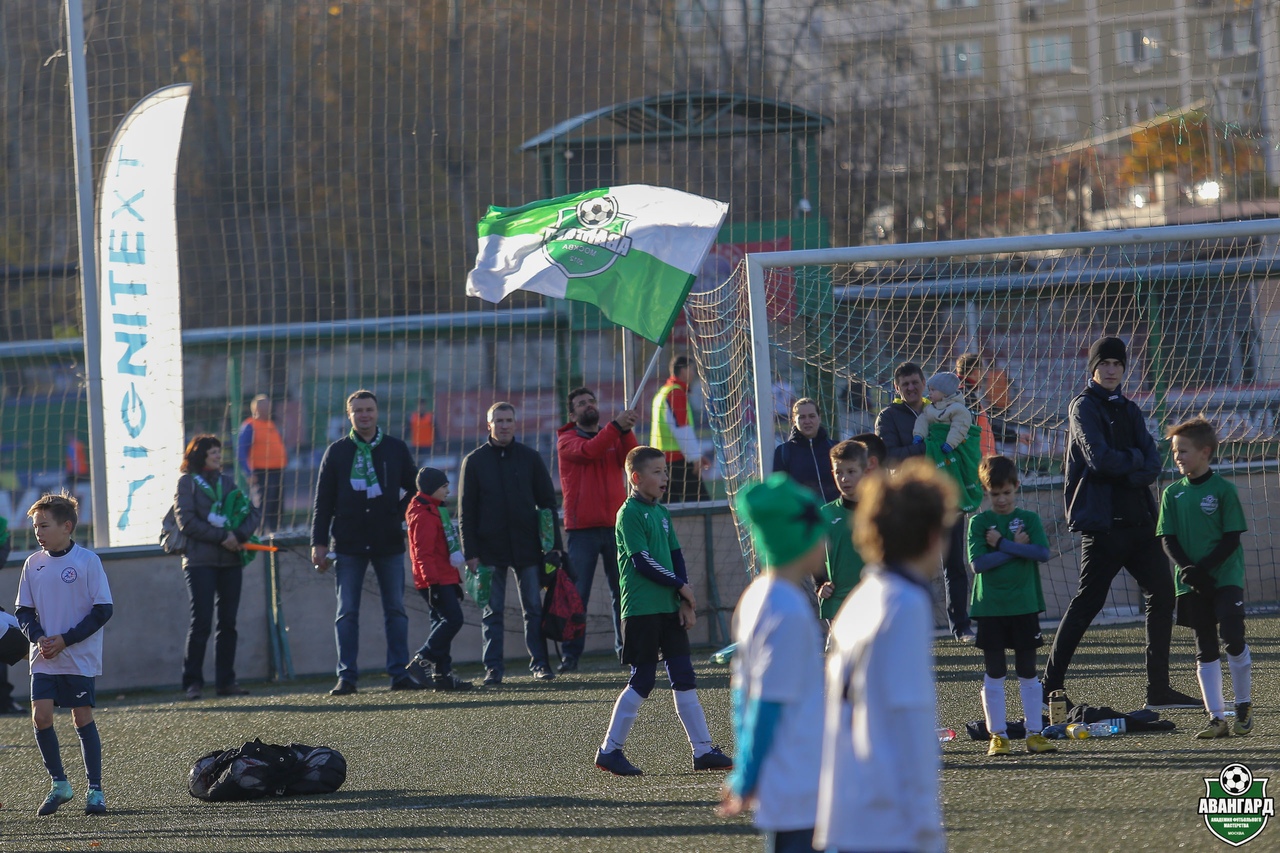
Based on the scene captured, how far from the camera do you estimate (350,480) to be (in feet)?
32.6

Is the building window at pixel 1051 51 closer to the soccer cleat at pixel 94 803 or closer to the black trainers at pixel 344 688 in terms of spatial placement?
the black trainers at pixel 344 688

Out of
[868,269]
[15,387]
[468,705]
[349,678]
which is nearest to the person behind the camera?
[468,705]

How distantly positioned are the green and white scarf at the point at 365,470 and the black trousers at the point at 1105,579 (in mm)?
4935

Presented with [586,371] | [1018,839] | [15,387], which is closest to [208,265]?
[15,387]

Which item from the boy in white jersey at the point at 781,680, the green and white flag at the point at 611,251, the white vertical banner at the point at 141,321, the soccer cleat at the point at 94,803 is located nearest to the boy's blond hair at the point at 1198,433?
the green and white flag at the point at 611,251

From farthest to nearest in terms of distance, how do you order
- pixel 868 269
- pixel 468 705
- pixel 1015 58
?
1. pixel 1015 58
2. pixel 868 269
3. pixel 468 705

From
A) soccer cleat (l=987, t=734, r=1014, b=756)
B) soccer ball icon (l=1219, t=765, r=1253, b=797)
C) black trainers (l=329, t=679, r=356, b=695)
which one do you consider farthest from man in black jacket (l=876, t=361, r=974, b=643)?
black trainers (l=329, t=679, r=356, b=695)

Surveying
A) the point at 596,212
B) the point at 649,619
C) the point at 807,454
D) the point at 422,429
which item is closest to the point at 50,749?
the point at 649,619

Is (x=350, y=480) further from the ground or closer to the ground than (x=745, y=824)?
further from the ground

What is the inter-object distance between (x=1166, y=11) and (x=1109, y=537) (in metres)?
10.2

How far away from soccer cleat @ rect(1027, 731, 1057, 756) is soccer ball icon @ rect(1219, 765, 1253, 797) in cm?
90

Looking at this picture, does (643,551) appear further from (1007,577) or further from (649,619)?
(1007,577)

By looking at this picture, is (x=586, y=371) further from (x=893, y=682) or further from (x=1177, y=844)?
(x=893, y=682)

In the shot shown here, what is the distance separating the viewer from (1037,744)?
627cm
